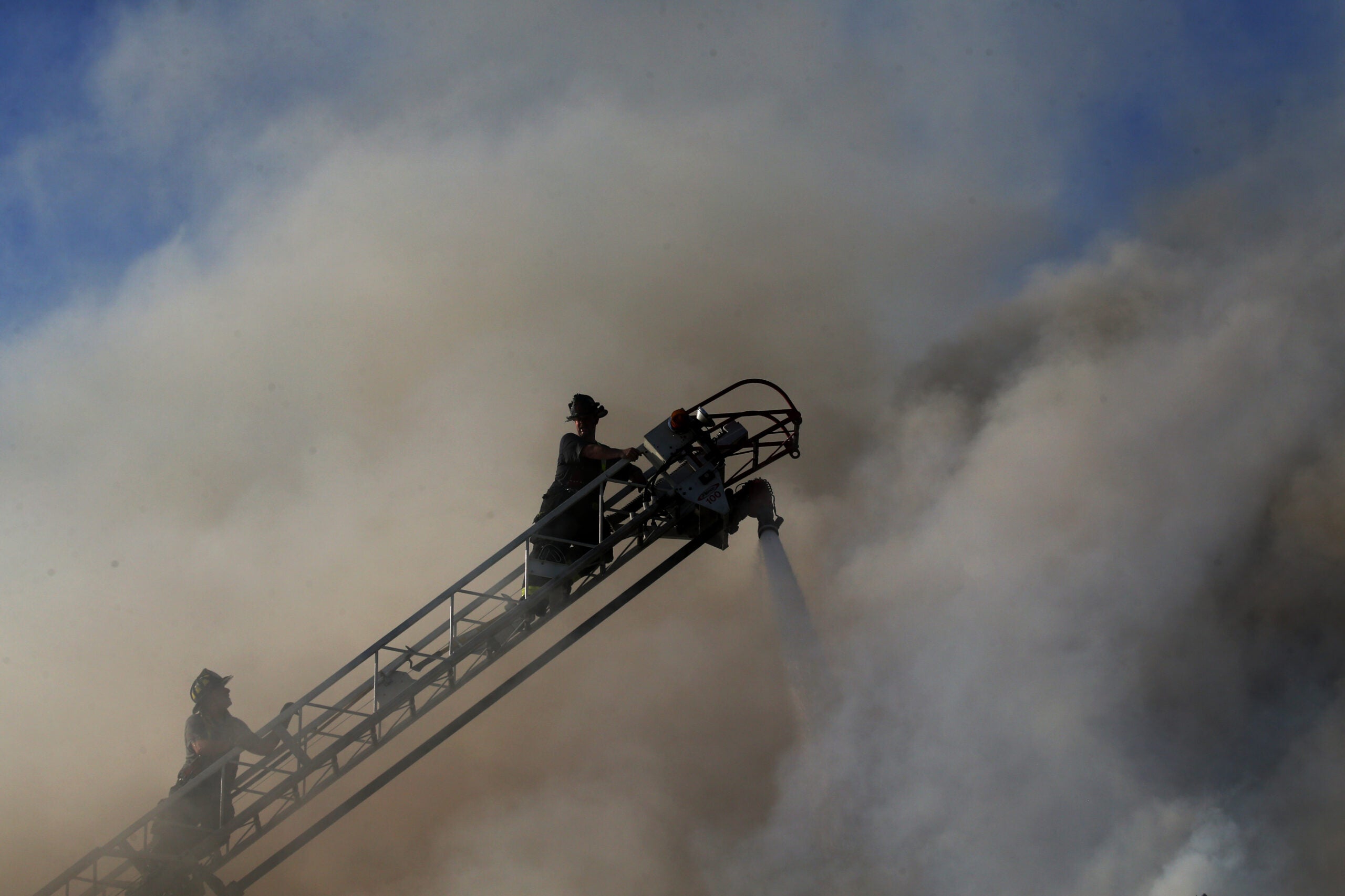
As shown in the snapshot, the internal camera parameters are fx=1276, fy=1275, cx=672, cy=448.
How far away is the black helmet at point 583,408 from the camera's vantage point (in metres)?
16.2

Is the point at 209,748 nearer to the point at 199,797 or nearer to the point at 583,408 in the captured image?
the point at 199,797

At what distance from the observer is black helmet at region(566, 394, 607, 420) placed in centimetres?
1616

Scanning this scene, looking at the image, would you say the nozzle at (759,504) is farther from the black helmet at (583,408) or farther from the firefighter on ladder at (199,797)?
the firefighter on ladder at (199,797)

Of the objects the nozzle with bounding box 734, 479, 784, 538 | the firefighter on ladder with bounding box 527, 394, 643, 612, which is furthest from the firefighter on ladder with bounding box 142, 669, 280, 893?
the nozzle with bounding box 734, 479, 784, 538

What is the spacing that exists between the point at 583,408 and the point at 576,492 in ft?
3.61

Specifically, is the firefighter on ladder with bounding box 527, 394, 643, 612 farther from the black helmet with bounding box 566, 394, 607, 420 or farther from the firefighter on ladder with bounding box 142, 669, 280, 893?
the firefighter on ladder with bounding box 142, 669, 280, 893

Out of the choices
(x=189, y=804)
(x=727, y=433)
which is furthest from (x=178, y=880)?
(x=727, y=433)

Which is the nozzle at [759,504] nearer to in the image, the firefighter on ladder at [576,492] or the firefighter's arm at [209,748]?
the firefighter on ladder at [576,492]

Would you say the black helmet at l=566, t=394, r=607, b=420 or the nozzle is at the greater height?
the black helmet at l=566, t=394, r=607, b=420

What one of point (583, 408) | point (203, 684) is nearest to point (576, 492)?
point (583, 408)

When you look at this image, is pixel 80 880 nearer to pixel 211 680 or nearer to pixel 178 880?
pixel 178 880

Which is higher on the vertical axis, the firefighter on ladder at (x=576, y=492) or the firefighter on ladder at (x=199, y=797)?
the firefighter on ladder at (x=576, y=492)

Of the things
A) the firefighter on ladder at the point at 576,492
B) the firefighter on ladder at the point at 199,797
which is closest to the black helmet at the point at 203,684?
the firefighter on ladder at the point at 199,797

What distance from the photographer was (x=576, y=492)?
52.1 feet
